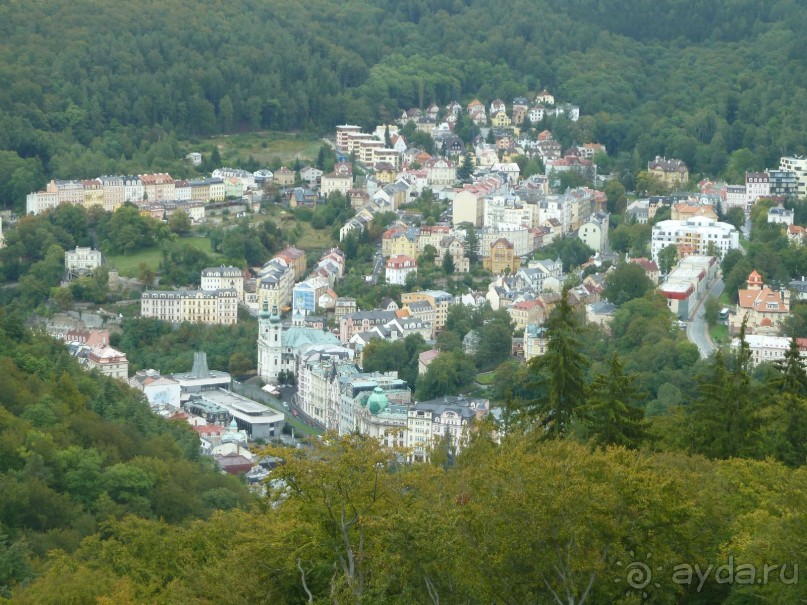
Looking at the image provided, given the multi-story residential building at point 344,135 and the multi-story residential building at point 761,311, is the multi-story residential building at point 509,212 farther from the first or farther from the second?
the multi-story residential building at point 761,311

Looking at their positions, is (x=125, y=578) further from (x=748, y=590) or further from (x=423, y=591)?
(x=748, y=590)

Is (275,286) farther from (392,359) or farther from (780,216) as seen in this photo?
(780,216)

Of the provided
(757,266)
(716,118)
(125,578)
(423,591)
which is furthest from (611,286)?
(423,591)

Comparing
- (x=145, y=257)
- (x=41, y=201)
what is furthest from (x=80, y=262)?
(x=41, y=201)

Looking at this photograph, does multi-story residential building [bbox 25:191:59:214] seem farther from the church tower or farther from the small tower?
the small tower

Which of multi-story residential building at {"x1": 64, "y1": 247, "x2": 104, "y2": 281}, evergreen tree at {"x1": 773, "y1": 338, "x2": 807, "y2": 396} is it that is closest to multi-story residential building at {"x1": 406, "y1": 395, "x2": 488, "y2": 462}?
evergreen tree at {"x1": 773, "y1": 338, "x2": 807, "y2": 396}
